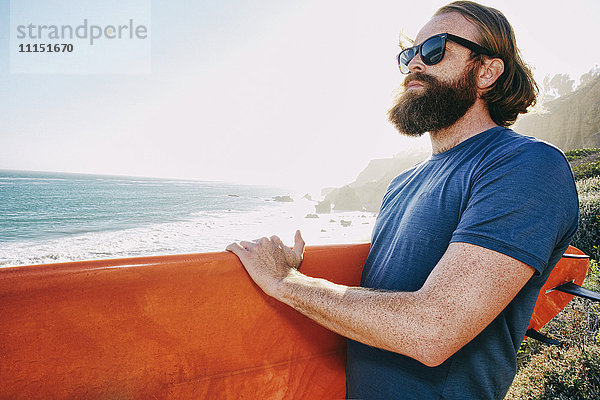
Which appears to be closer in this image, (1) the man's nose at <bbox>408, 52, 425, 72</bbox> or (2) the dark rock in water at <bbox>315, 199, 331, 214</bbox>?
(1) the man's nose at <bbox>408, 52, 425, 72</bbox>

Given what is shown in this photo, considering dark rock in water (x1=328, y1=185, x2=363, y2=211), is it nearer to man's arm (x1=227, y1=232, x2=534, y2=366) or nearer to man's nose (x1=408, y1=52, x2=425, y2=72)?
man's nose (x1=408, y1=52, x2=425, y2=72)

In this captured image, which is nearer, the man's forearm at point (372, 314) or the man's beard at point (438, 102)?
the man's forearm at point (372, 314)

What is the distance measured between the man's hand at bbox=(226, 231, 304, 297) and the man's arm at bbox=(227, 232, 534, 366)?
0.26 metres

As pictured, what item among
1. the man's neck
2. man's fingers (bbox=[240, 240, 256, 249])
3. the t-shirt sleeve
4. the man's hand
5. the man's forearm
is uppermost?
the man's neck

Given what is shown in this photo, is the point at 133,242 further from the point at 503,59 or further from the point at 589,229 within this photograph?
the point at 503,59

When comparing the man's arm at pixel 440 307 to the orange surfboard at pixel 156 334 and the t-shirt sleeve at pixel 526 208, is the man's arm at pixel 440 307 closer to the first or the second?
the t-shirt sleeve at pixel 526 208

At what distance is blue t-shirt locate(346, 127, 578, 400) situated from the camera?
2.74ft

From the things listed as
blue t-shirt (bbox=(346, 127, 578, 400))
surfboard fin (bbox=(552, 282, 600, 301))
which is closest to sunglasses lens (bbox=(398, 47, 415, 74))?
blue t-shirt (bbox=(346, 127, 578, 400))

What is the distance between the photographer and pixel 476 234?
84cm

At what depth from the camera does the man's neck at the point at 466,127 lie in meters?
1.41

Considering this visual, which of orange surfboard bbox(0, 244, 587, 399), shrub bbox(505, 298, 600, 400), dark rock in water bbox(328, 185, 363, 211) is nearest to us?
orange surfboard bbox(0, 244, 587, 399)

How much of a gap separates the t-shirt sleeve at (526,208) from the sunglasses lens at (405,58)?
92cm

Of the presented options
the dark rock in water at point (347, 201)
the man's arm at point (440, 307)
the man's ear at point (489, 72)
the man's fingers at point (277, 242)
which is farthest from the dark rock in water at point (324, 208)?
the man's arm at point (440, 307)

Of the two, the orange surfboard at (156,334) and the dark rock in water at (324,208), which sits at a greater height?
the orange surfboard at (156,334)
